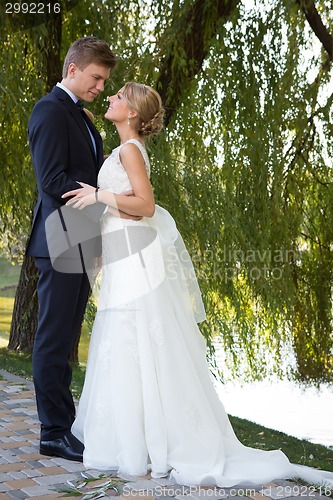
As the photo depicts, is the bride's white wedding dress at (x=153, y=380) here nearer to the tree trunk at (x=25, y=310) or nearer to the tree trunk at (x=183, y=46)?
the tree trunk at (x=183, y=46)

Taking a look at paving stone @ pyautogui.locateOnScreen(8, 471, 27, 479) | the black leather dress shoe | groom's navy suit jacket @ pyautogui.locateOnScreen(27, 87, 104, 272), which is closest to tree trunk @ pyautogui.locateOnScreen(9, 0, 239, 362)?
groom's navy suit jacket @ pyautogui.locateOnScreen(27, 87, 104, 272)

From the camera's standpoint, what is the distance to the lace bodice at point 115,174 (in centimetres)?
289

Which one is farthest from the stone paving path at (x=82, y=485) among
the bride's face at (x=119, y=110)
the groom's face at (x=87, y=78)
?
the groom's face at (x=87, y=78)

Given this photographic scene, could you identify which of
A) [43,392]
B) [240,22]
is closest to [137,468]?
[43,392]

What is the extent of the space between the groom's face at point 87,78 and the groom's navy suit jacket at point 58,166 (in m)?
0.06

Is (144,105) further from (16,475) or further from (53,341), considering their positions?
(16,475)

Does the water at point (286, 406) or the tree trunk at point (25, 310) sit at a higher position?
the tree trunk at point (25, 310)

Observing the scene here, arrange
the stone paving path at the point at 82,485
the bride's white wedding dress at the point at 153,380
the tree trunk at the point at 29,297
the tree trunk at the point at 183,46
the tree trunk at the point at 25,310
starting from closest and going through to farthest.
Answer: the stone paving path at the point at 82,485 → the bride's white wedding dress at the point at 153,380 → the tree trunk at the point at 183,46 → the tree trunk at the point at 29,297 → the tree trunk at the point at 25,310

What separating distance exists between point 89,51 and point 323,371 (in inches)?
→ 177

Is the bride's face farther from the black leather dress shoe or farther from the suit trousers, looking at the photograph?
the black leather dress shoe

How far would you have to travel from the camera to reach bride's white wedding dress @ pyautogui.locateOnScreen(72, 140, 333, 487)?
105 inches

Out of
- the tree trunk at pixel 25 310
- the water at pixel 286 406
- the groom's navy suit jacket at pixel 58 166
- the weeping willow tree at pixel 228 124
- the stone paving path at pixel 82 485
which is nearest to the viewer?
the stone paving path at pixel 82 485

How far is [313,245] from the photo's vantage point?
624 cm

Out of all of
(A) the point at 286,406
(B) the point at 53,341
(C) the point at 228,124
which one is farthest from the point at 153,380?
(A) the point at 286,406
